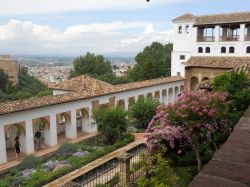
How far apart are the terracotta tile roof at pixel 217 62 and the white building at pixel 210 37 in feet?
3.31

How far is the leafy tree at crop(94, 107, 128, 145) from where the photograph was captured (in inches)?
651

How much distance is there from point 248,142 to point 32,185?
870cm

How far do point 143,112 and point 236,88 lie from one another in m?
10.7

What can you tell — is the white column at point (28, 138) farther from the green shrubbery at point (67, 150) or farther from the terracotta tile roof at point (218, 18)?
the terracotta tile roof at point (218, 18)

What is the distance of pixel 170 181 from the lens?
6.68 meters

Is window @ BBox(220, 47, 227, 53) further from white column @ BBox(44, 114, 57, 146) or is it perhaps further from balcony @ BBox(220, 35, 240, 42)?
white column @ BBox(44, 114, 57, 146)

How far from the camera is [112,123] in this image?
54.5 feet

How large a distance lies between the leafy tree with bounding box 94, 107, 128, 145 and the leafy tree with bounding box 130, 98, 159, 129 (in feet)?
9.28

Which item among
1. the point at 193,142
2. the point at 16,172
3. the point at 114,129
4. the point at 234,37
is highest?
the point at 234,37

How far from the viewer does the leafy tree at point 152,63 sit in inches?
1702

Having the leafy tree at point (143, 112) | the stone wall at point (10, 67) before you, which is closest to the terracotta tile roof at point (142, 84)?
the leafy tree at point (143, 112)

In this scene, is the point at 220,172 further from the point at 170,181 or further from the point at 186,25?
the point at 186,25

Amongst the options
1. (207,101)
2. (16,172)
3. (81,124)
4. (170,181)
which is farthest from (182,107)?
(81,124)

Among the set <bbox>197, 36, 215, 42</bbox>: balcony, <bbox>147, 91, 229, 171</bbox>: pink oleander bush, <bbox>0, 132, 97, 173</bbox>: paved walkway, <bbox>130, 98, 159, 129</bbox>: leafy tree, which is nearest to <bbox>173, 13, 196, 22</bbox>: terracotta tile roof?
<bbox>197, 36, 215, 42</bbox>: balcony
